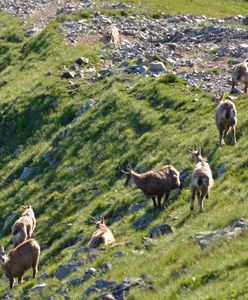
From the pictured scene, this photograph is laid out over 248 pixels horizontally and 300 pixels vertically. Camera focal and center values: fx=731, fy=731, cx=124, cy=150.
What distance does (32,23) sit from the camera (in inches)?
2279

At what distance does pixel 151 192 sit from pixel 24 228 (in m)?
5.03

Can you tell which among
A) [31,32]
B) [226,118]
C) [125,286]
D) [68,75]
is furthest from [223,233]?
[31,32]

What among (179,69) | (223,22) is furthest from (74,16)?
(179,69)

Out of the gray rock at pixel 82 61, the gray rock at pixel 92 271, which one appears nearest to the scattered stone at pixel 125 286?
the gray rock at pixel 92 271

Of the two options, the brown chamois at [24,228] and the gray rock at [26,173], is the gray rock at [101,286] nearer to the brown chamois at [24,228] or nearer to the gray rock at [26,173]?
the brown chamois at [24,228]

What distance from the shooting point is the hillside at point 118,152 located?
17.1 meters

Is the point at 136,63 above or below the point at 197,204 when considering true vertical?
below

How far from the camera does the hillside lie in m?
17.1

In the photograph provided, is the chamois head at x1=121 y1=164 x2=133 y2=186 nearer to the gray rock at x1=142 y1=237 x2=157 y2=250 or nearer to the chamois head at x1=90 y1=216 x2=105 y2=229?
the chamois head at x1=90 y1=216 x2=105 y2=229

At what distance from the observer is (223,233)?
16.9 meters

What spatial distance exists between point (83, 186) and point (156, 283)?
1309 cm

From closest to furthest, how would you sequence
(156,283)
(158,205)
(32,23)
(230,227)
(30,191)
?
(156,283) → (230,227) → (158,205) → (30,191) → (32,23)

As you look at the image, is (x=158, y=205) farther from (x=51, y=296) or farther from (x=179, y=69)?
(x=179, y=69)

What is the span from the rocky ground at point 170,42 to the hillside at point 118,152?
0.14m
